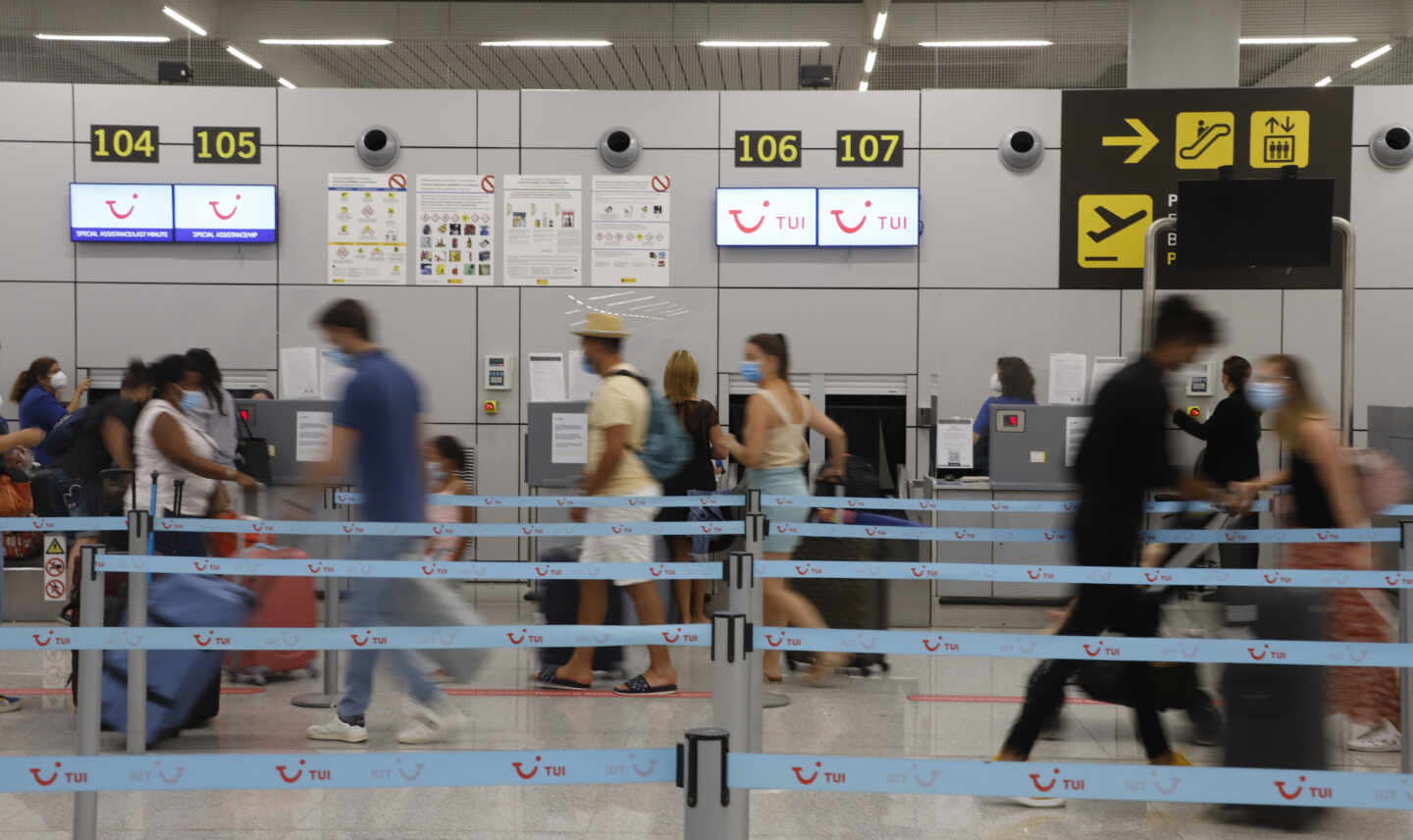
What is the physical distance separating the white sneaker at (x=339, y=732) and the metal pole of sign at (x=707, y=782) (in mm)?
3079

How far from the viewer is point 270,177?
9.63 metres

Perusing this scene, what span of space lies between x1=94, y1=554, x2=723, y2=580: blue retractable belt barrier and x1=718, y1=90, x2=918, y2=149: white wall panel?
6.23 metres

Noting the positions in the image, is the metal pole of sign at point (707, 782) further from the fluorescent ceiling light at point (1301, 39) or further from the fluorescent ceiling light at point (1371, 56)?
the fluorescent ceiling light at point (1371, 56)

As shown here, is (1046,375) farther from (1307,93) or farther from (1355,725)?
(1355,725)

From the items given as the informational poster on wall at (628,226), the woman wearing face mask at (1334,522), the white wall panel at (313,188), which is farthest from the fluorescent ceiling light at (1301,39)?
the woman wearing face mask at (1334,522)

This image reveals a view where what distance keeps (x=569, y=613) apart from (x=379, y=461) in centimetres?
201

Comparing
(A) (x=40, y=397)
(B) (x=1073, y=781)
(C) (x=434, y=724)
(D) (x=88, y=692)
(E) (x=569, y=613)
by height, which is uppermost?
(A) (x=40, y=397)

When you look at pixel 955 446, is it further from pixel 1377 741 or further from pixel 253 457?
pixel 253 457

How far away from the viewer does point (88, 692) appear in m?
3.46

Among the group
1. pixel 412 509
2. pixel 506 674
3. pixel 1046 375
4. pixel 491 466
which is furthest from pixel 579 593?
pixel 1046 375

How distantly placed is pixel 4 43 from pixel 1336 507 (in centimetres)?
1492

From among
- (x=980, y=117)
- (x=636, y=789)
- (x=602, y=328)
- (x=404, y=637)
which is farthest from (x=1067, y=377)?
(x=404, y=637)

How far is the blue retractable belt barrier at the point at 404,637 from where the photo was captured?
283cm

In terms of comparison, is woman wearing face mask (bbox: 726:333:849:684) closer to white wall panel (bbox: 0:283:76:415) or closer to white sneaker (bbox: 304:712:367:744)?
white sneaker (bbox: 304:712:367:744)
